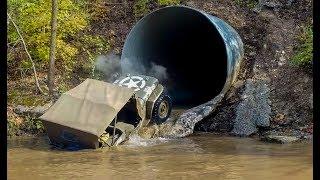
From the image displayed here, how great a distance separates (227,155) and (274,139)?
1.82 metres

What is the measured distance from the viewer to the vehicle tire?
533 inches

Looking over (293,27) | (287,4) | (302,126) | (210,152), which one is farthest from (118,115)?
(287,4)

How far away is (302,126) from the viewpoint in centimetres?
1327

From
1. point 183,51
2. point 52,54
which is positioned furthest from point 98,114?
point 183,51

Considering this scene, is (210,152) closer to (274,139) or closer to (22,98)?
(274,139)

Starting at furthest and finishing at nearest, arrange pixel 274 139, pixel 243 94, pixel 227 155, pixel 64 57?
pixel 64 57 → pixel 243 94 → pixel 274 139 → pixel 227 155

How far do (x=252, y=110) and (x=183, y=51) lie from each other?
5.12 meters

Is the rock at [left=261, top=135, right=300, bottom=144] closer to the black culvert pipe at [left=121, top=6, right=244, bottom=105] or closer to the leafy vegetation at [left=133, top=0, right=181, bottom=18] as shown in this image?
the black culvert pipe at [left=121, top=6, right=244, bottom=105]

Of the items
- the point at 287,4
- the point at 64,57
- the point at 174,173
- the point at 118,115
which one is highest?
the point at 287,4

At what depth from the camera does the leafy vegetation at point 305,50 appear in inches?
604

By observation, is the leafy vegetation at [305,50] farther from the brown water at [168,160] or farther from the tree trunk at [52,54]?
the tree trunk at [52,54]

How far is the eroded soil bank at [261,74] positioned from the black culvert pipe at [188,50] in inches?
29.9

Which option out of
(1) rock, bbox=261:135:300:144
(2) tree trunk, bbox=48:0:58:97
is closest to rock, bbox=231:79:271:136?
(1) rock, bbox=261:135:300:144

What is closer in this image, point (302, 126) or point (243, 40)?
point (302, 126)
